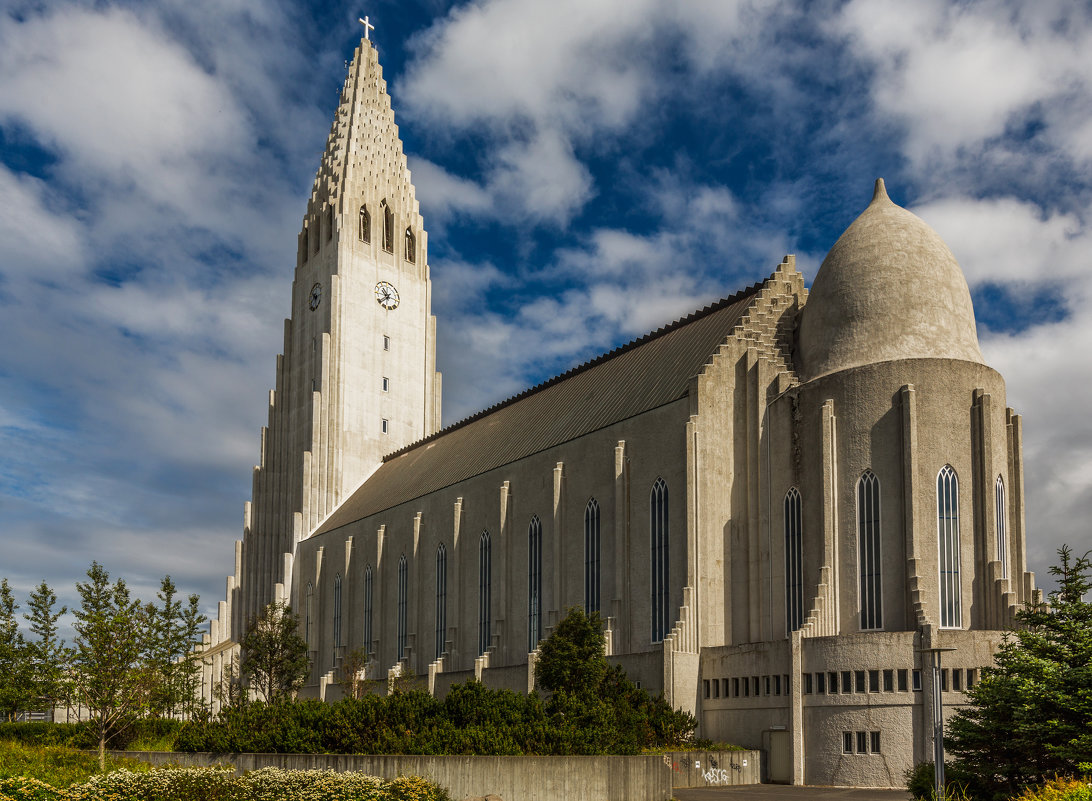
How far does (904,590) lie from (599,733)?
14.5m

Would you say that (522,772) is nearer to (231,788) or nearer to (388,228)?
(231,788)

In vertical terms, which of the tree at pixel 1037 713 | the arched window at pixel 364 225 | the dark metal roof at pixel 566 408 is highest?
the arched window at pixel 364 225

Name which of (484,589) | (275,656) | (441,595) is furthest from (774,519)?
(275,656)

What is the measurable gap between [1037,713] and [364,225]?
6394 cm

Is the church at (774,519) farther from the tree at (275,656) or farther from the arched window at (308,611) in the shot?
the arched window at (308,611)

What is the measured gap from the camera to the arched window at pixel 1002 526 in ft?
129

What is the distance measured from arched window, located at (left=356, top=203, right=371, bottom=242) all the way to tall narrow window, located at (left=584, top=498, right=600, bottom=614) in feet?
125

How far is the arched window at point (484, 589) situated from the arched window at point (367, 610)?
1179 cm

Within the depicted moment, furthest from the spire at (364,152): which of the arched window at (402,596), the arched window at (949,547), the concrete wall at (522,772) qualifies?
the concrete wall at (522,772)

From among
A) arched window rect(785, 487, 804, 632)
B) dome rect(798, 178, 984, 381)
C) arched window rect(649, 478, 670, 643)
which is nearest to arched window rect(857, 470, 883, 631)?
arched window rect(785, 487, 804, 632)

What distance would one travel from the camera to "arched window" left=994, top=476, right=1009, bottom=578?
3941 centimetres

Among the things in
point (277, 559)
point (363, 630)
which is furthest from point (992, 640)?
point (277, 559)

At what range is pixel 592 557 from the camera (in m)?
47.3

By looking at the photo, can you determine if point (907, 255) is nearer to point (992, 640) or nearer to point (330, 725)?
point (992, 640)
